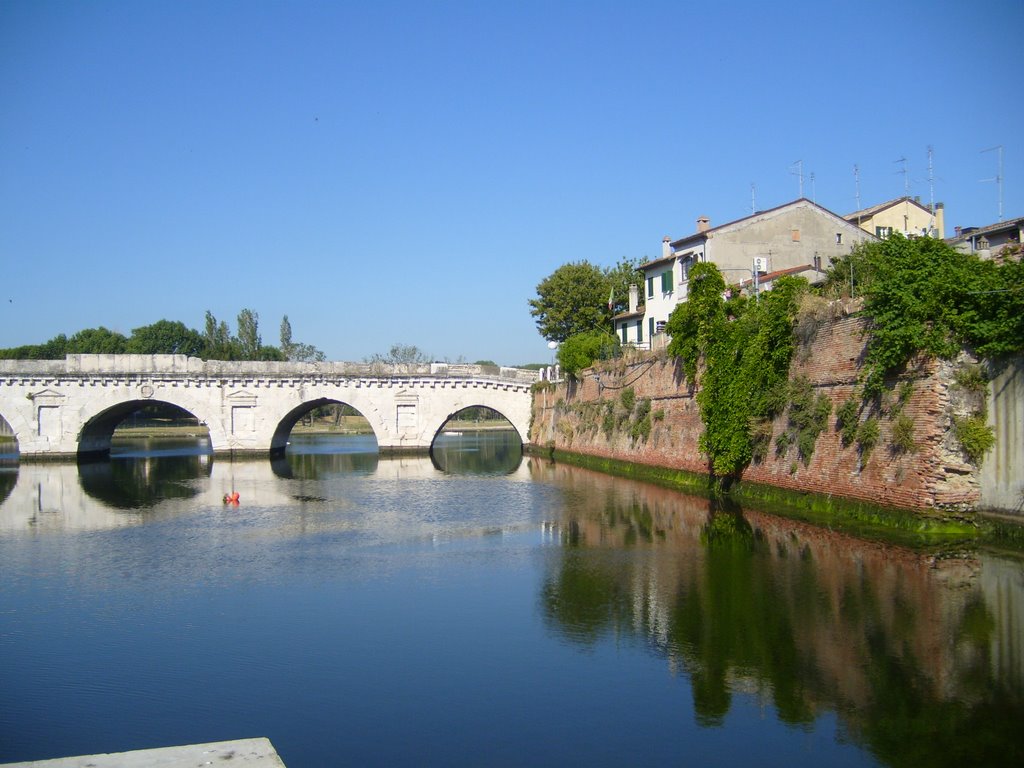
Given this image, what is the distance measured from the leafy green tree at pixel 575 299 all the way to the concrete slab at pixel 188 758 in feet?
200

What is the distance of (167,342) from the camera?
122 metres

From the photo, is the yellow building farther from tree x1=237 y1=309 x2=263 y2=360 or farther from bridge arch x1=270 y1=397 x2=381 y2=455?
tree x1=237 y1=309 x2=263 y2=360

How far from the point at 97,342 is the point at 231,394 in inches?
2926

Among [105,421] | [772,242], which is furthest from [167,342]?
[772,242]

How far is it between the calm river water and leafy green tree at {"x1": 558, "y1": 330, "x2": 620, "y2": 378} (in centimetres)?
2408

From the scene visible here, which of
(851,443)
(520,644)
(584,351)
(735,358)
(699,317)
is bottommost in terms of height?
(520,644)

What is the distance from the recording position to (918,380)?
2058 cm

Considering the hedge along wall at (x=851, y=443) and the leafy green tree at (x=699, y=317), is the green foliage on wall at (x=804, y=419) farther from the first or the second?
the leafy green tree at (x=699, y=317)

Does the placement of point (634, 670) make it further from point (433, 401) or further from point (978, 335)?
point (433, 401)

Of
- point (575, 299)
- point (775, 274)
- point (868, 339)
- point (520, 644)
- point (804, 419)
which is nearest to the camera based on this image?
point (520, 644)

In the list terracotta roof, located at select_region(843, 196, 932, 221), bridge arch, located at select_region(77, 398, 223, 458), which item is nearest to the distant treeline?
bridge arch, located at select_region(77, 398, 223, 458)

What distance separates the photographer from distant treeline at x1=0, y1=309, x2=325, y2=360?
105 meters

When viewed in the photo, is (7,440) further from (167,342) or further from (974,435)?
(974,435)

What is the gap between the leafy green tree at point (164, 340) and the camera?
120 meters
